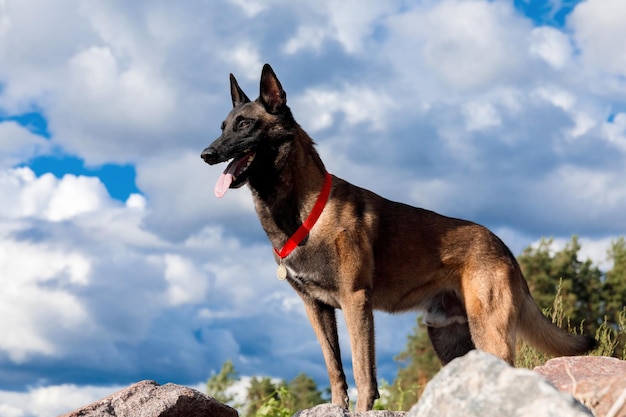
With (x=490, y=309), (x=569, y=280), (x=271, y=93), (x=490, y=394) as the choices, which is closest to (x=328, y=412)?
(x=490, y=394)

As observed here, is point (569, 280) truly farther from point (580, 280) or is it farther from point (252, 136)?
point (252, 136)

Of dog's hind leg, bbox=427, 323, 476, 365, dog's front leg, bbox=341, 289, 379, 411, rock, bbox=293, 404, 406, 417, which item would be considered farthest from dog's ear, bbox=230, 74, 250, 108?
rock, bbox=293, 404, 406, 417

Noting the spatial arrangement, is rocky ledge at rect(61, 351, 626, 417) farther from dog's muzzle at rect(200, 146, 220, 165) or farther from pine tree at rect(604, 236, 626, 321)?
pine tree at rect(604, 236, 626, 321)

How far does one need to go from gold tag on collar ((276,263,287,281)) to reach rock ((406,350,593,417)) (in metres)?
3.37

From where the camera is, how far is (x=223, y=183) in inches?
270

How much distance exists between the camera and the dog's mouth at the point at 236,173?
6863 millimetres

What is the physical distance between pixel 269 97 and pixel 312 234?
50.9 inches

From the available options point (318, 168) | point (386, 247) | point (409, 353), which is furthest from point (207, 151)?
point (409, 353)

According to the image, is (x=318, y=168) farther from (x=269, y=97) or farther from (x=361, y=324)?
(x=361, y=324)

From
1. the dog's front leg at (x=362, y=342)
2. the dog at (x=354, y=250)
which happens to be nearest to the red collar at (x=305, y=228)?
the dog at (x=354, y=250)

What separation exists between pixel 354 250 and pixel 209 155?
4.90 ft

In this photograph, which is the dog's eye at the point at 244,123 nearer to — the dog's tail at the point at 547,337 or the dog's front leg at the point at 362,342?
the dog's front leg at the point at 362,342

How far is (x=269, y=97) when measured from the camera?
23.1ft

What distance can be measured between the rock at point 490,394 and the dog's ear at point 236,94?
14.3 feet
